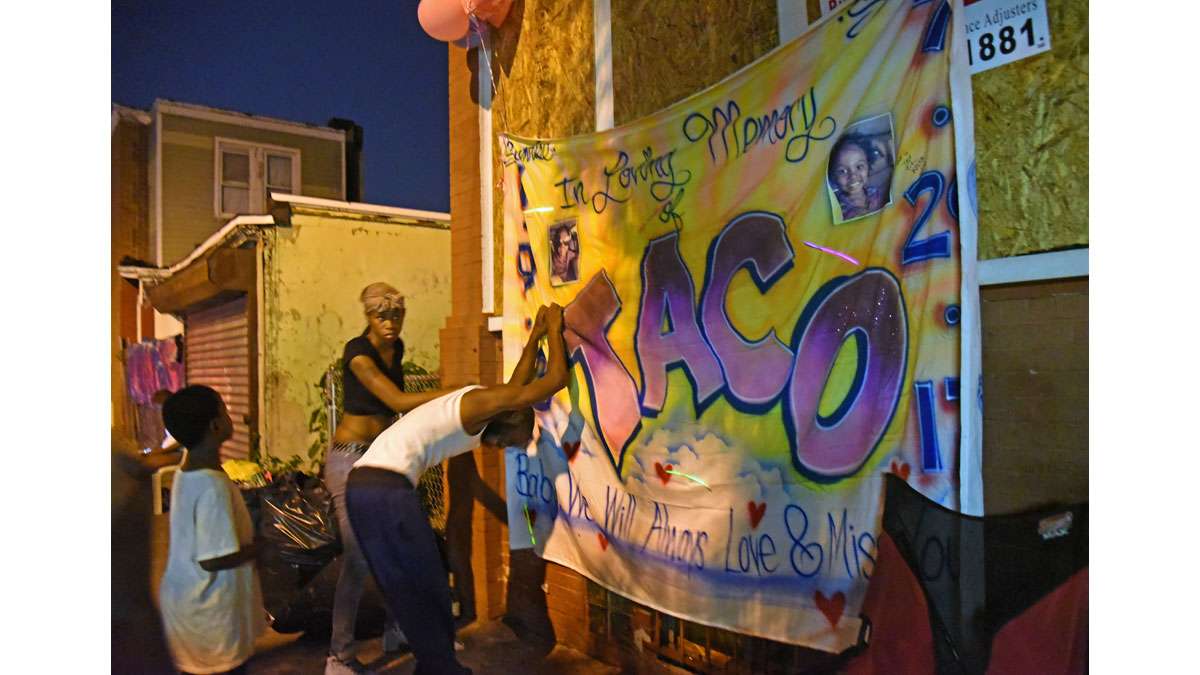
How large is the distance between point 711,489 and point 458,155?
8.60 ft

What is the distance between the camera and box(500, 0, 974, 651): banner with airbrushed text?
2.41 meters

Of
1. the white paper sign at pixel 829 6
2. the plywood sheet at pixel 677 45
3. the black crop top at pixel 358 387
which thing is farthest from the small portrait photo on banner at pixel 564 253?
the white paper sign at pixel 829 6

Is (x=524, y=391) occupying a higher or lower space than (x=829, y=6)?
lower

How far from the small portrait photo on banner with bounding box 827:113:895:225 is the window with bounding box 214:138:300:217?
2701mm

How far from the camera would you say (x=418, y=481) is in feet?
11.8

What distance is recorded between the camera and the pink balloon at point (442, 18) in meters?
4.10

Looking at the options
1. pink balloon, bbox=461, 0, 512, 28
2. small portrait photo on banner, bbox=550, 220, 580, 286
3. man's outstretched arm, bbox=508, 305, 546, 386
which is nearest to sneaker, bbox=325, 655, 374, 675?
man's outstretched arm, bbox=508, 305, 546, 386

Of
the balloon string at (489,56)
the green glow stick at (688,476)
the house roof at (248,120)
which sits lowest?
the green glow stick at (688,476)

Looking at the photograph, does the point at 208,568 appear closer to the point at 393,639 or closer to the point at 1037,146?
the point at 393,639

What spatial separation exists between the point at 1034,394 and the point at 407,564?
2.68 m

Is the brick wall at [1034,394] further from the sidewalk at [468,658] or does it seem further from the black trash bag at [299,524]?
the black trash bag at [299,524]

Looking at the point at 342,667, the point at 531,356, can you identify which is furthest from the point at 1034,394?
the point at 342,667

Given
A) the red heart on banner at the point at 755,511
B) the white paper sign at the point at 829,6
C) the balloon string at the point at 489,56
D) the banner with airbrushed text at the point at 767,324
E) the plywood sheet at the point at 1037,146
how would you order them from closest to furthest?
the plywood sheet at the point at 1037,146
the banner with airbrushed text at the point at 767,324
the white paper sign at the point at 829,6
the red heart on banner at the point at 755,511
the balloon string at the point at 489,56

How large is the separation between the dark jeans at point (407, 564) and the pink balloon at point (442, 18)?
232 centimetres
